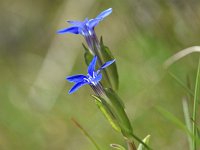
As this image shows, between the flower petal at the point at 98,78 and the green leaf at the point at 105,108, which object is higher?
the flower petal at the point at 98,78

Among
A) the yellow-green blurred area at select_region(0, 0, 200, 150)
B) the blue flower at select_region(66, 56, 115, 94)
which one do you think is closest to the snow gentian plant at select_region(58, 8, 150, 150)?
the blue flower at select_region(66, 56, 115, 94)

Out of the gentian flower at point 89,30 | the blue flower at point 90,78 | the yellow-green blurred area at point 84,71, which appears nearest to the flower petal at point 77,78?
the blue flower at point 90,78

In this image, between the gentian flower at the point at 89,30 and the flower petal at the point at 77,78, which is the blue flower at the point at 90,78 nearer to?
the flower petal at the point at 77,78

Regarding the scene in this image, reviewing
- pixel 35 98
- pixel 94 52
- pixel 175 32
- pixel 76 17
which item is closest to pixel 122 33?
pixel 76 17

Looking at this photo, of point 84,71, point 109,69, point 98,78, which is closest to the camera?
point 98,78

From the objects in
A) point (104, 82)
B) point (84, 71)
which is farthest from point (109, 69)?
point (84, 71)

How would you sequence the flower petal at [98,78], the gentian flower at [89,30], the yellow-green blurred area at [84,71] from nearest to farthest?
1. the flower petal at [98,78]
2. the gentian flower at [89,30]
3. the yellow-green blurred area at [84,71]

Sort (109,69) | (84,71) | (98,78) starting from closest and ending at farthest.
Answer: (98,78) → (109,69) → (84,71)

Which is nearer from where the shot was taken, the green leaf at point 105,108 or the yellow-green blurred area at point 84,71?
the green leaf at point 105,108

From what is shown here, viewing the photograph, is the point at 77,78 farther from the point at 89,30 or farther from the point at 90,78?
the point at 89,30

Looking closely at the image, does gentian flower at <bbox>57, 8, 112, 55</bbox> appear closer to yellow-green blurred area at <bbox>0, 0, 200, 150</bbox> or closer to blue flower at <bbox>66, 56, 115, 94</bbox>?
blue flower at <bbox>66, 56, 115, 94</bbox>
